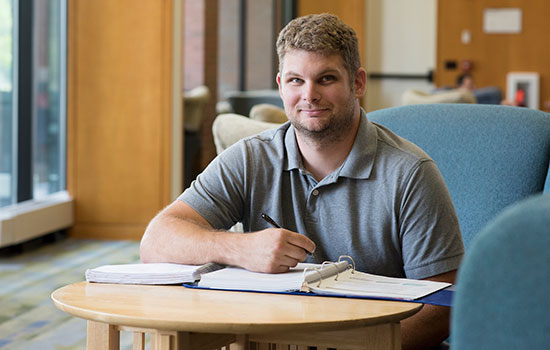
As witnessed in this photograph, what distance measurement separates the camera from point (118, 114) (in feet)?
17.9

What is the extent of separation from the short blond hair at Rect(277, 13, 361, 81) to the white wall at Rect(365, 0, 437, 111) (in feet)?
25.6

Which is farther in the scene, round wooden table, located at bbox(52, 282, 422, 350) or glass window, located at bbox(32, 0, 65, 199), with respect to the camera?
glass window, located at bbox(32, 0, 65, 199)

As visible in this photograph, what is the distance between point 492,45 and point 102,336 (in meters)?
8.36

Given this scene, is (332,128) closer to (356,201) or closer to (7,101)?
(356,201)

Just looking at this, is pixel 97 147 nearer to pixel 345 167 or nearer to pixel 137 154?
pixel 137 154

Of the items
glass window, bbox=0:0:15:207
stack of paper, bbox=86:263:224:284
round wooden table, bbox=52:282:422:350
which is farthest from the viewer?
glass window, bbox=0:0:15:207

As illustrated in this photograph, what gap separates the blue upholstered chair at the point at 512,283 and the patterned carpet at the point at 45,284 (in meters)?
2.55

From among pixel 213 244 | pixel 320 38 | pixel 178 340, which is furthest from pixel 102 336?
pixel 320 38

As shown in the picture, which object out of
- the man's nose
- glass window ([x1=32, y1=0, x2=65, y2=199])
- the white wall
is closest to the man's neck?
the man's nose

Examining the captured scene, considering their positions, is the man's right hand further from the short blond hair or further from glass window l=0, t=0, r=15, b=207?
glass window l=0, t=0, r=15, b=207

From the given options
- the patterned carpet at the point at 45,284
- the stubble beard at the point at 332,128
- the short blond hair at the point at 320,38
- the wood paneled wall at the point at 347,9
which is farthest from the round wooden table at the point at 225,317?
the wood paneled wall at the point at 347,9

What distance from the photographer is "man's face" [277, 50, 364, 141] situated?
1.73m

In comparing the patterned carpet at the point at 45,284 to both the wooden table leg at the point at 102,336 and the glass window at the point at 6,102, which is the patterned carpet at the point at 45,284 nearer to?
the glass window at the point at 6,102

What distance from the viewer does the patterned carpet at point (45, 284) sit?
3111 millimetres
